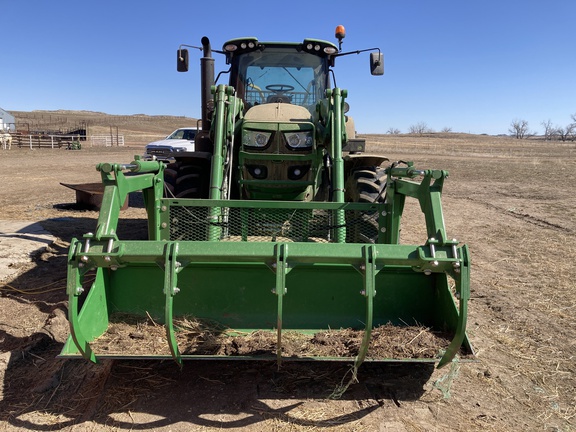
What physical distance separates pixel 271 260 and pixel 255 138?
2.63m

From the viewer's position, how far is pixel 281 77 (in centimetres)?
623

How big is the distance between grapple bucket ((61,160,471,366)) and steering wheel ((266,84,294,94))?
2.34 metres

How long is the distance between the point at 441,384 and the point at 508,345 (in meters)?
0.96

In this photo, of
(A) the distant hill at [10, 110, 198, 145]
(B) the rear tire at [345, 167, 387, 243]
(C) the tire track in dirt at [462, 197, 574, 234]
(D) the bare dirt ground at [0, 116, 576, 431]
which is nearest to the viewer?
(D) the bare dirt ground at [0, 116, 576, 431]

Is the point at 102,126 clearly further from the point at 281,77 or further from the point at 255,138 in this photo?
the point at 255,138

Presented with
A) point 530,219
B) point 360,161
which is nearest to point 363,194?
point 360,161

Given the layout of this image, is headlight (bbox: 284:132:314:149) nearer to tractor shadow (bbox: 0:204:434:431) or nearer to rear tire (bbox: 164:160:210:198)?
rear tire (bbox: 164:160:210:198)

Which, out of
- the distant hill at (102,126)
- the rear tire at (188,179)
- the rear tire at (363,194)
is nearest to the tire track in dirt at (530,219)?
the rear tire at (363,194)

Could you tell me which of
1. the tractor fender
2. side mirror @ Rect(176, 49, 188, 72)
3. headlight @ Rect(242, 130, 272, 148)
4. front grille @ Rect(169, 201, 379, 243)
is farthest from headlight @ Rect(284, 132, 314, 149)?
side mirror @ Rect(176, 49, 188, 72)

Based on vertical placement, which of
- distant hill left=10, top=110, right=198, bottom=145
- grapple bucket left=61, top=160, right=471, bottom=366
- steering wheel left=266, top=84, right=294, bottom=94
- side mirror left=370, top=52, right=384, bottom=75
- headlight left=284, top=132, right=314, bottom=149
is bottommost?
grapple bucket left=61, top=160, right=471, bottom=366

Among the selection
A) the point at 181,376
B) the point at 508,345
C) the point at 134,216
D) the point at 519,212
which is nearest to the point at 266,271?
the point at 181,376

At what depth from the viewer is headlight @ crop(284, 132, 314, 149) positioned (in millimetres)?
5203

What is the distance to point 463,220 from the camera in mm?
9250

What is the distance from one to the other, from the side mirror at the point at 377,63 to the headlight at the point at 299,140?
53.6 inches
